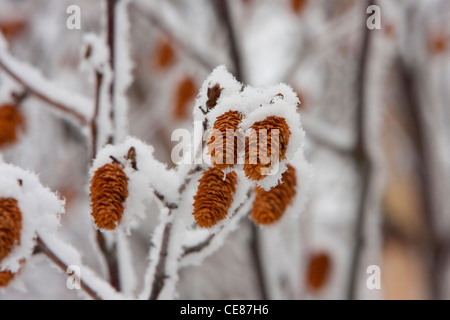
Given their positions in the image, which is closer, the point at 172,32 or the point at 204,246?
the point at 204,246

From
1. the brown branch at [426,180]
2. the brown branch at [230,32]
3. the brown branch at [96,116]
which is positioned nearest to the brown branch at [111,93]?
the brown branch at [96,116]

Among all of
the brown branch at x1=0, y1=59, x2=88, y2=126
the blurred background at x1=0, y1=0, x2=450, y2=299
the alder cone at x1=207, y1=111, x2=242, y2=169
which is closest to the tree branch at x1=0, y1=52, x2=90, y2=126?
the brown branch at x1=0, y1=59, x2=88, y2=126

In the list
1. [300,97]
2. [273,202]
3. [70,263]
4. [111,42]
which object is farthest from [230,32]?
[70,263]

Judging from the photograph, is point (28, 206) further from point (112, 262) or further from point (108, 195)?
point (112, 262)

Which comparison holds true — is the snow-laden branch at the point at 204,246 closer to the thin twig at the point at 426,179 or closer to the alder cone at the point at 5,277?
the alder cone at the point at 5,277

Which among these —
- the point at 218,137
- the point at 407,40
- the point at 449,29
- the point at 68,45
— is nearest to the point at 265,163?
→ the point at 218,137

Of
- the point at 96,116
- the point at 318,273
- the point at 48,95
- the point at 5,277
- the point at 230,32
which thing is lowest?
the point at 5,277
